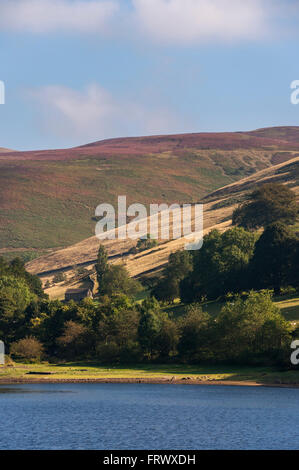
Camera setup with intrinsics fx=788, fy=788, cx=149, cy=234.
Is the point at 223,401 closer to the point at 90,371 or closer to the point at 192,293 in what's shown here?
the point at 90,371

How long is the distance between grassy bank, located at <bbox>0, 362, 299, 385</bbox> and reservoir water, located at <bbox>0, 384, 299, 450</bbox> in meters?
2.61

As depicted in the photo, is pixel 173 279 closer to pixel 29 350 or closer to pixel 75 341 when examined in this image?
pixel 75 341

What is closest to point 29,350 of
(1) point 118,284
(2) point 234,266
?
(2) point 234,266

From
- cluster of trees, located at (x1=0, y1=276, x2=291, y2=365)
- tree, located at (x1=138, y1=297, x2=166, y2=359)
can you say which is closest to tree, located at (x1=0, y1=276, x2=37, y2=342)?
cluster of trees, located at (x1=0, y1=276, x2=291, y2=365)

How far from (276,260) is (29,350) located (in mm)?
43096

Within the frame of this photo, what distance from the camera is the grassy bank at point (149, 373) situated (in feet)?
302

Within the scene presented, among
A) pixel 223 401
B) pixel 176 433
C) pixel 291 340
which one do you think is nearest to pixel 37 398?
pixel 223 401

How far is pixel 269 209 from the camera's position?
177375mm

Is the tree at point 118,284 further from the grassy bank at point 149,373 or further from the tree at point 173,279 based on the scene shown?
the grassy bank at point 149,373

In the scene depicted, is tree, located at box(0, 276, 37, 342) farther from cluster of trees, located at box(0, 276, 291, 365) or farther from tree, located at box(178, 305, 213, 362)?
tree, located at box(178, 305, 213, 362)

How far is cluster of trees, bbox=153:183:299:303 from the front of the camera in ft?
427

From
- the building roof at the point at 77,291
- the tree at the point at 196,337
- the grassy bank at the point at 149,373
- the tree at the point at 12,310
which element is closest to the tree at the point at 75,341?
the grassy bank at the point at 149,373

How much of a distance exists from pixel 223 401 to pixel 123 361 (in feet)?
100
